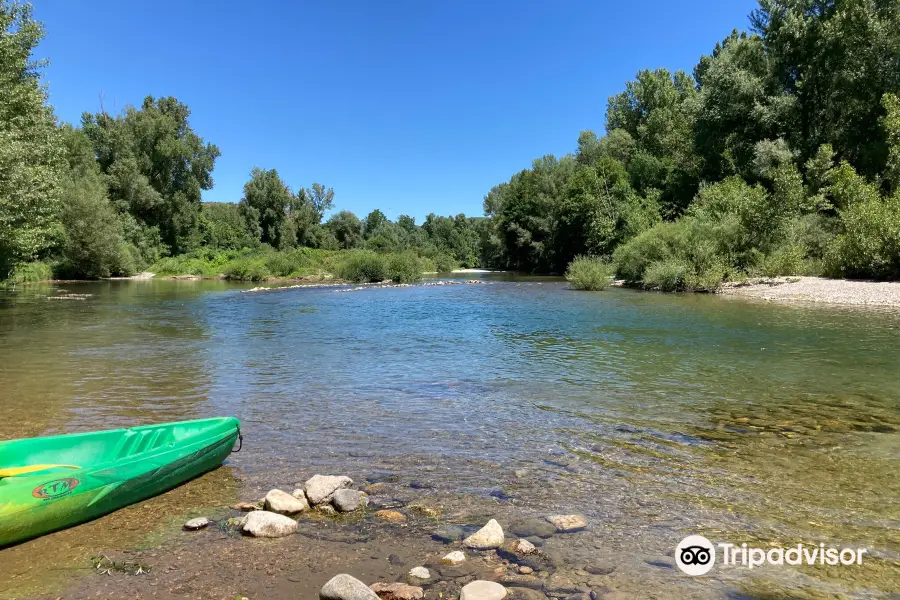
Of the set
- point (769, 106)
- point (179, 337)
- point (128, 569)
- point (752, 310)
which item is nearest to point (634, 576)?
point (128, 569)

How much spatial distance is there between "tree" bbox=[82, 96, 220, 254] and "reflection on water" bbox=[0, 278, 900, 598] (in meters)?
50.3

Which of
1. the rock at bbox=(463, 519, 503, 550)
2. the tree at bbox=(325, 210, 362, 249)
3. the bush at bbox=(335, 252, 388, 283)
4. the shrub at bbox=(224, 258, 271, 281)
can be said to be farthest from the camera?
the tree at bbox=(325, 210, 362, 249)

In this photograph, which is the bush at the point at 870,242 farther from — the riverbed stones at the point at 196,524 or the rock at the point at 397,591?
the riverbed stones at the point at 196,524

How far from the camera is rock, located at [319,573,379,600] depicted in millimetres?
3877

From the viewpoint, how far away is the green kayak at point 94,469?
4.88 meters

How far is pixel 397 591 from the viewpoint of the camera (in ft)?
13.4

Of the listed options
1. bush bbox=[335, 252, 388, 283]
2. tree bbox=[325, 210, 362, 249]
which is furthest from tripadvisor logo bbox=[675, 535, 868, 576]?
tree bbox=[325, 210, 362, 249]

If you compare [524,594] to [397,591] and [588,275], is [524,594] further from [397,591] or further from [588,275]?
[588,275]


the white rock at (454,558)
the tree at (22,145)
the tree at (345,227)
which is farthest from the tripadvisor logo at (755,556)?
the tree at (345,227)

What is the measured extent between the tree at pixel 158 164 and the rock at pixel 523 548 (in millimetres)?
70965

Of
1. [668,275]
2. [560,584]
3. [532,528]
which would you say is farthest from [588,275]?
[560,584]

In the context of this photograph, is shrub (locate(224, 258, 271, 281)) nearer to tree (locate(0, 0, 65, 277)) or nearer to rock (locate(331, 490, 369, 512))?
tree (locate(0, 0, 65, 277))

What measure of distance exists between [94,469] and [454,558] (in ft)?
11.9

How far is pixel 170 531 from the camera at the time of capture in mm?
5211
